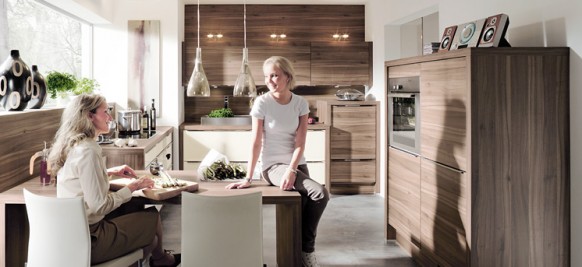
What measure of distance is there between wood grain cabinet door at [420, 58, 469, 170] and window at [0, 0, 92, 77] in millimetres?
3099

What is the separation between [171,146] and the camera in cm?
702

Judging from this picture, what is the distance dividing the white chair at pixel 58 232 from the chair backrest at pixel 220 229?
1.52ft

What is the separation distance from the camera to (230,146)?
716 centimetres

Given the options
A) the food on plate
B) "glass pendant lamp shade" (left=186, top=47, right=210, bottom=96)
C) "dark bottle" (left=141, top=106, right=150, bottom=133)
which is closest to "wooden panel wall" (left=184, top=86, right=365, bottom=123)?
"dark bottle" (left=141, top=106, right=150, bottom=133)

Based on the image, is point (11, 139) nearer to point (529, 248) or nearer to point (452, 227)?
point (452, 227)

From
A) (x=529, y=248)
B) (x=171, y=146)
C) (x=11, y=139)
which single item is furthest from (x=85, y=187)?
(x=171, y=146)

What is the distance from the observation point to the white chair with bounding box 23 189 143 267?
2.67 m

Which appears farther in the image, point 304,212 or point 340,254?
point 340,254

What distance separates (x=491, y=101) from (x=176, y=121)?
15.0 ft

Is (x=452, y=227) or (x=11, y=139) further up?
(x=11, y=139)

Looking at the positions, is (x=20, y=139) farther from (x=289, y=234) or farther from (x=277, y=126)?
(x=289, y=234)

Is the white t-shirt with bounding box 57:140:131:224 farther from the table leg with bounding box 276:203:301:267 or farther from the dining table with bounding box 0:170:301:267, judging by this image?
the table leg with bounding box 276:203:301:267

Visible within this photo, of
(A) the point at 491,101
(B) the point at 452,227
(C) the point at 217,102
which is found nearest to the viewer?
(A) the point at 491,101

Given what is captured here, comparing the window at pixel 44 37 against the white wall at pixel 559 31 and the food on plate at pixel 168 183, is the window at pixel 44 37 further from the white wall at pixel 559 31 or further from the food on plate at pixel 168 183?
the white wall at pixel 559 31
